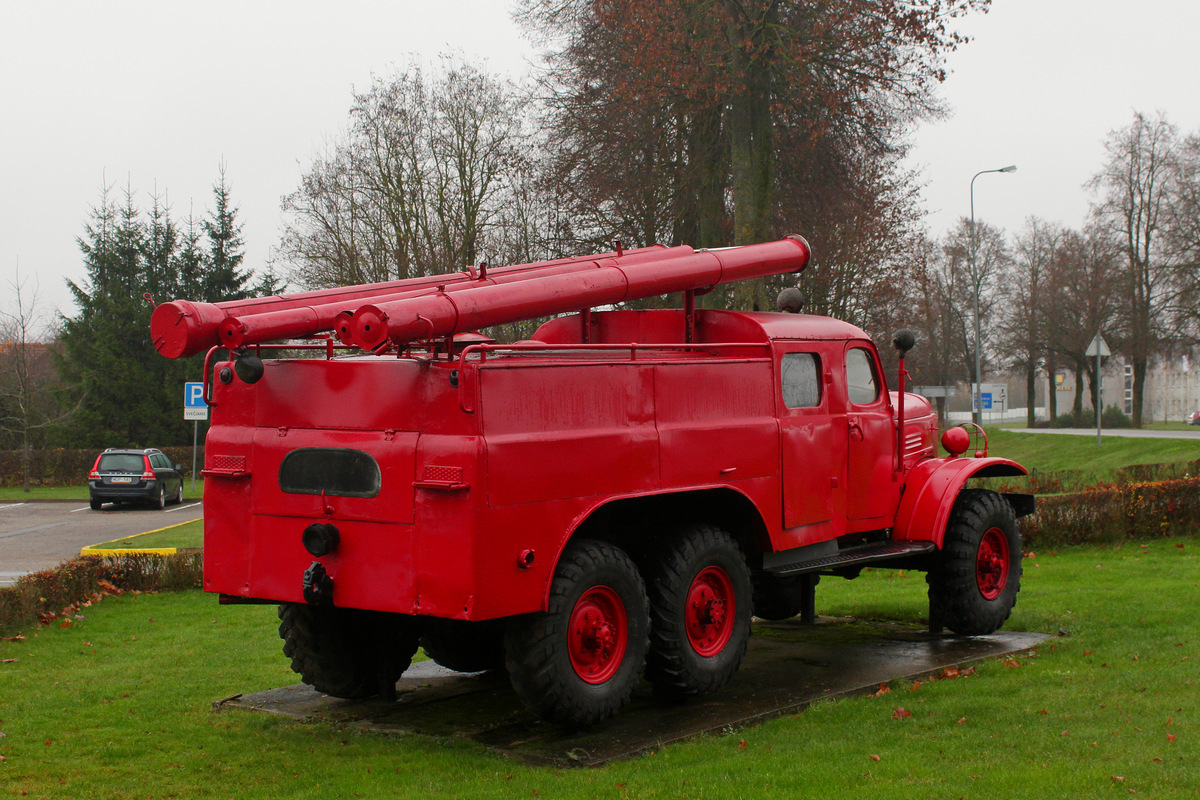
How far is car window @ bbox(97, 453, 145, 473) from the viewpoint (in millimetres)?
28703

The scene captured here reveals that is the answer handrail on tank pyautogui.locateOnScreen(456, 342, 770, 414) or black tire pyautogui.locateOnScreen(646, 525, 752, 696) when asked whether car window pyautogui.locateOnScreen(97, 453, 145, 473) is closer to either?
handrail on tank pyautogui.locateOnScreen(456, 342, 770, 414)

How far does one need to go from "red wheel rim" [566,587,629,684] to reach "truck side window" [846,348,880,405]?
2883 mm

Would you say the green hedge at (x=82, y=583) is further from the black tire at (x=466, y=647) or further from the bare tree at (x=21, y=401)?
the bare tree at (x=21, y=401)

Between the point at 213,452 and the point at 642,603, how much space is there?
2568 millimetres

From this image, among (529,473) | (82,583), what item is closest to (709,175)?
(82,583)

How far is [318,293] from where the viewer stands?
694 cm

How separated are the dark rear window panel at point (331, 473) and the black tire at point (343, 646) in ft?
3.42

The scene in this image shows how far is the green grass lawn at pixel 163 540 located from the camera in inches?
711

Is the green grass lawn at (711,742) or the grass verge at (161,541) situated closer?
the green grass lawn at (711,742)

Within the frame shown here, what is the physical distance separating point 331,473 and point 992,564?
5.68m

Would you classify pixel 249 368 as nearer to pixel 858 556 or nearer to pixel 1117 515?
pixel 858 556

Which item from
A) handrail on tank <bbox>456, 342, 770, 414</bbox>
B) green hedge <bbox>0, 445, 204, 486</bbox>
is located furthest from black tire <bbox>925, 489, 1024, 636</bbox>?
green hedge <bbox>0, 445, 204, 486</bbox>

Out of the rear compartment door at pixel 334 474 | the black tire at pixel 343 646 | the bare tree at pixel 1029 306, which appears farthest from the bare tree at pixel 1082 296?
the rear compartment door at pixel 334 474

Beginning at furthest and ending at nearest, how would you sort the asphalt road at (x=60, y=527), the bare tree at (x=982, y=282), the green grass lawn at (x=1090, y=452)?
1. the bare tree at (x=982, y=282)
2. the green grass lawn at (x=1090, y=452)
3. the asphalt road at (x=60, y=527)
